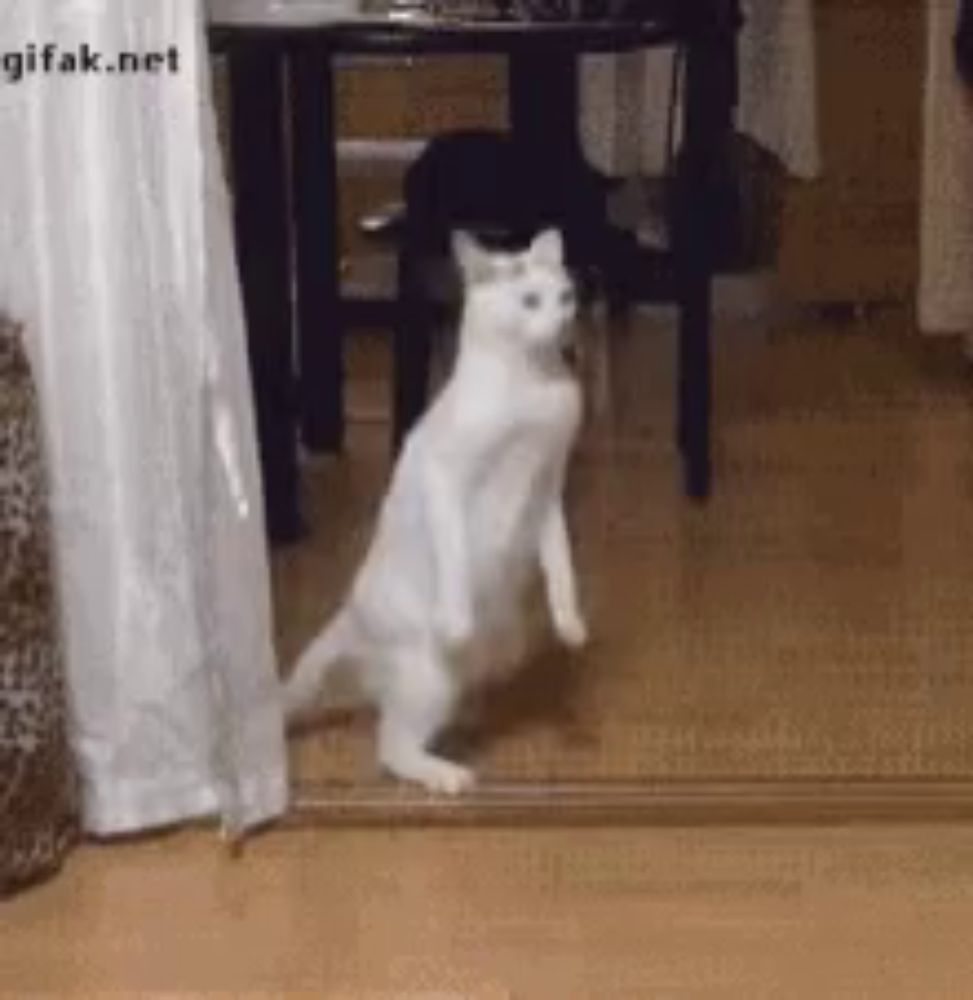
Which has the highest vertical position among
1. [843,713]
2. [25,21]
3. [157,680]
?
[25,21]

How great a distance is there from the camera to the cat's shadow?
Answer: 8.21 feet

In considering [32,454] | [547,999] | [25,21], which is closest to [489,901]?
[547,999]

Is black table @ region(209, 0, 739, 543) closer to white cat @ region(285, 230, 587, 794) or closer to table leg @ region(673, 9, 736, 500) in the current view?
table leg @ region(673, 9, 736, 500)

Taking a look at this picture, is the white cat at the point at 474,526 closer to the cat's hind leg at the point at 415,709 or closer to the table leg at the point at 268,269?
the cat's hind leg at the point at 415,709

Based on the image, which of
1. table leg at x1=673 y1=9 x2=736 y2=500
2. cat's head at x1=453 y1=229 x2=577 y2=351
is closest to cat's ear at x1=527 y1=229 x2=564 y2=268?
cat's head at x1=453 y1=229 x2=577 y2=351

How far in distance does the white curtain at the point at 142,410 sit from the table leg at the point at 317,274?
729 mm

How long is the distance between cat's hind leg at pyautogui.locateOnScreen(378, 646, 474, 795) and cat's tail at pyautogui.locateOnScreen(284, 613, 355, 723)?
0.07 m

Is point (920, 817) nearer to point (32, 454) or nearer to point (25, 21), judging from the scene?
point (32, 454)

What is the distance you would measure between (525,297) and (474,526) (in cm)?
22

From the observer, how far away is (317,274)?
3.07m

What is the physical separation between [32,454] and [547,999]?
0.64 meters

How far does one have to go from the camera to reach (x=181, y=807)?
2305 millimetres

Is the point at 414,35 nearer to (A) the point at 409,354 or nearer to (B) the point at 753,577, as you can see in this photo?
(A) the point at 409,354

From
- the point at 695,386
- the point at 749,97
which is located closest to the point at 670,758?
the point at 695,386
